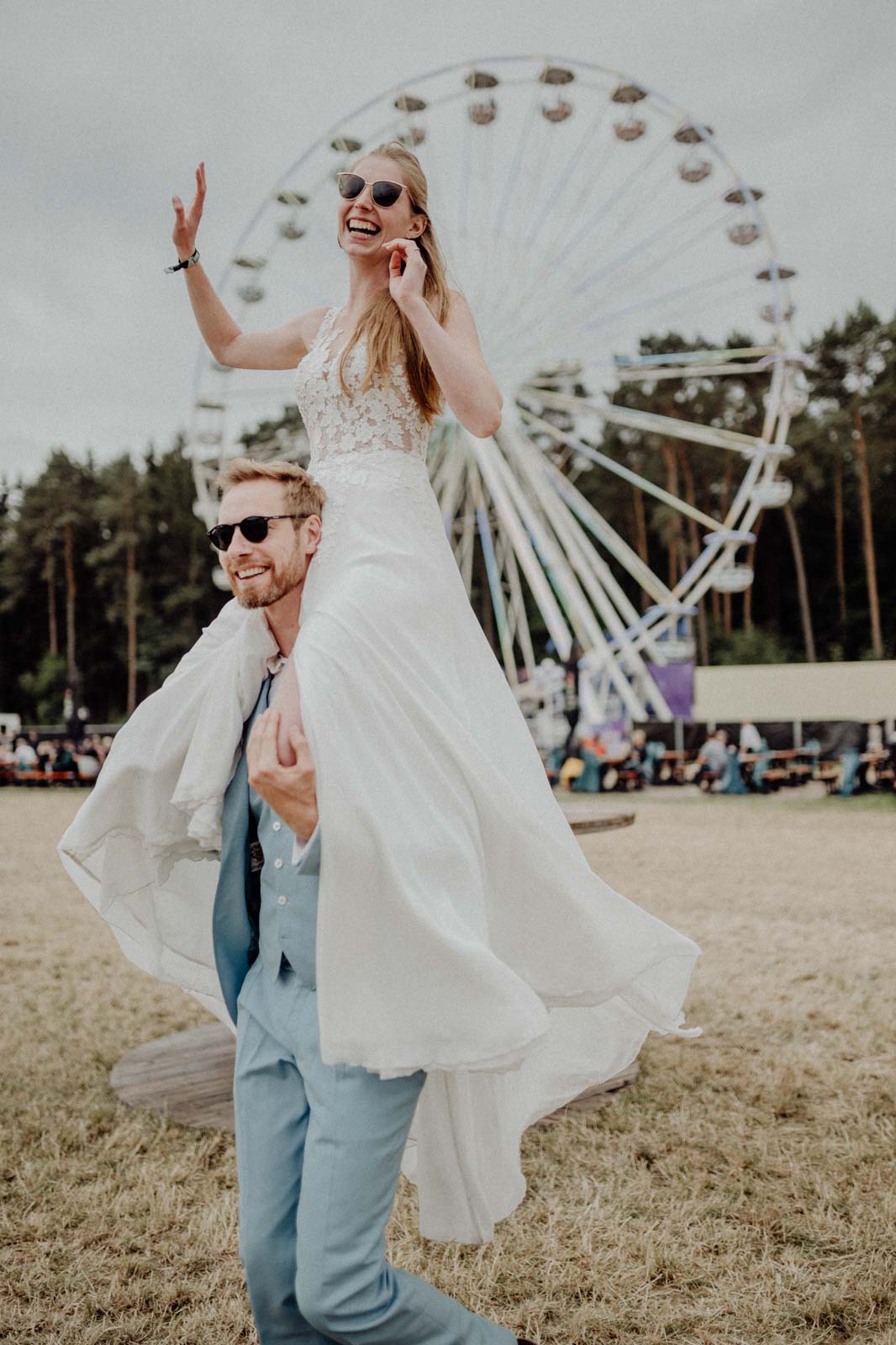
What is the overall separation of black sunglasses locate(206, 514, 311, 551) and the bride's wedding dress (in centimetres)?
12

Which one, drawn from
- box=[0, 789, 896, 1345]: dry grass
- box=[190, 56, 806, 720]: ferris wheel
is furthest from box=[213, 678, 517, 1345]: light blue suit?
box=[190, 56, 806, 720]: ferris wheel

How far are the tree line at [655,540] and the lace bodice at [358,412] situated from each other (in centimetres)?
3210

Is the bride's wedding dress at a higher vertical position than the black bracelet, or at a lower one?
lower

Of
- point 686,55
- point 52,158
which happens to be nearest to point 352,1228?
point 686,55

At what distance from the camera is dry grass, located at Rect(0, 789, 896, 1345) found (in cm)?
254

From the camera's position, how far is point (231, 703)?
6.33 feet

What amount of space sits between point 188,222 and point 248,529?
954 mm

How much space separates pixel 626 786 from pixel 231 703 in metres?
16.0

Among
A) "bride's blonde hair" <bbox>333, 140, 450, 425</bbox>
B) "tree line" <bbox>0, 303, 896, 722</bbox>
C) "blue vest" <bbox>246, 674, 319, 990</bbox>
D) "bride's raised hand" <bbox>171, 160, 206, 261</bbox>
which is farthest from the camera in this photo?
"tree line" <bbox>0, 303, 896, 722</bbox>

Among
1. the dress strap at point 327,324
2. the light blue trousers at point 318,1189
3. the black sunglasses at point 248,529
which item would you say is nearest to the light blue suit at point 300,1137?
the light blue trousers at point 318,1189

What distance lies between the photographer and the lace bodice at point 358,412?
208 centimetres

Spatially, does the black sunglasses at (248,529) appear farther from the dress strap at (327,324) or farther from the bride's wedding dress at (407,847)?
the dress strap at (327,324)

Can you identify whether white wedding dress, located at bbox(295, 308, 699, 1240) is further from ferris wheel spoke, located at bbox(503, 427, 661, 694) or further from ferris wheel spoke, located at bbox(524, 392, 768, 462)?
ferris wheel spoke, located at bbox(503, 427, 661, 694)

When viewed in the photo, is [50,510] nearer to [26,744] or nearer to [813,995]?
[26,744]
